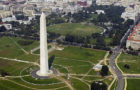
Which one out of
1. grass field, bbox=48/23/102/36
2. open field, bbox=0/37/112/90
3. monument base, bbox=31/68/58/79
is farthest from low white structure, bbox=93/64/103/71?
grass field, bbox=48/23/102/36

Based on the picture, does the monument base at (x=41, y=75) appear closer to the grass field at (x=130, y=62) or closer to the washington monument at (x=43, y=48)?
the washington monument at (x=43, y=48)

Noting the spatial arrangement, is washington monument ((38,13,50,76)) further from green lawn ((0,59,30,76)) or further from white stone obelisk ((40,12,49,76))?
green lawn ((0,59,30,76))

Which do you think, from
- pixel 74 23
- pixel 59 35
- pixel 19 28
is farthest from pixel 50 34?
pixel 74 23

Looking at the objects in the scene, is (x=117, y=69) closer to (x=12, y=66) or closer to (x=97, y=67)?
(x=97, y=67)

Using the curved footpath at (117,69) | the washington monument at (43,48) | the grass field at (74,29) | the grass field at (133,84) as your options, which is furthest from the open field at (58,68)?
the grass field at (74,29)

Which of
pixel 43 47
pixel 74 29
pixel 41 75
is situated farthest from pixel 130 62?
pixel 74 29

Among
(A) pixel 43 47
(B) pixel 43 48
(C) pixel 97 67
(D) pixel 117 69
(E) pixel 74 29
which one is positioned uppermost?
(A) pixel 43 47
